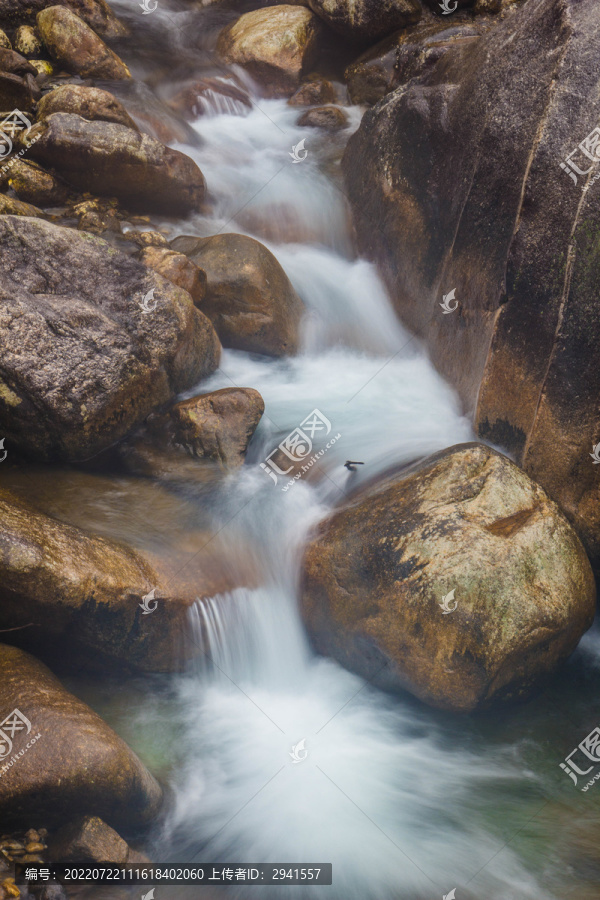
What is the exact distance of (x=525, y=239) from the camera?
5.34m

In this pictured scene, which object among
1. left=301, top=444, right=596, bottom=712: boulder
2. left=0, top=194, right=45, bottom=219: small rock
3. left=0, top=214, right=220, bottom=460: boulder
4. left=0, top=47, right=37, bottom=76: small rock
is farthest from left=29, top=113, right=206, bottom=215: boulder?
left=301, top=444, right=596, bottom=712: boulder

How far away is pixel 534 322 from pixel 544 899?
12.9ft

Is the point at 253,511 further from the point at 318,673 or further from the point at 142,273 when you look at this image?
the point at 142,273

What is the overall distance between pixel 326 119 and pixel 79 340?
7.86 meters

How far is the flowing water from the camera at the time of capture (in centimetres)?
394

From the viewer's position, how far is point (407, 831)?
4152 mm

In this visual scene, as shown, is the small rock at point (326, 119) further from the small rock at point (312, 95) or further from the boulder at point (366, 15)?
the boulder at point (366, 15)

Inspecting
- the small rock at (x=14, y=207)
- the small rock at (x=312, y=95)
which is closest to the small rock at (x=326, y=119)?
the small rock at (x=312, y=95)

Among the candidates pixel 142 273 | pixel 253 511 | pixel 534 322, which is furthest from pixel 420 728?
pixel 142 273

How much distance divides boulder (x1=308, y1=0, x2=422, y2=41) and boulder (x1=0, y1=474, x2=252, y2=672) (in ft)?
32.9

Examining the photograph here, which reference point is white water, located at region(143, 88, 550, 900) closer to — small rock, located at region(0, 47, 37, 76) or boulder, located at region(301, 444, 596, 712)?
boulder, located at region(301, 444, 596, 712)

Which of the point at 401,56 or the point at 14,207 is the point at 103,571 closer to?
the point at 14,207

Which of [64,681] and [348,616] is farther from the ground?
[348,616]

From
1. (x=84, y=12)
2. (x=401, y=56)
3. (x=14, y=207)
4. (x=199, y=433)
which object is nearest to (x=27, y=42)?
(x=84, y=12)
